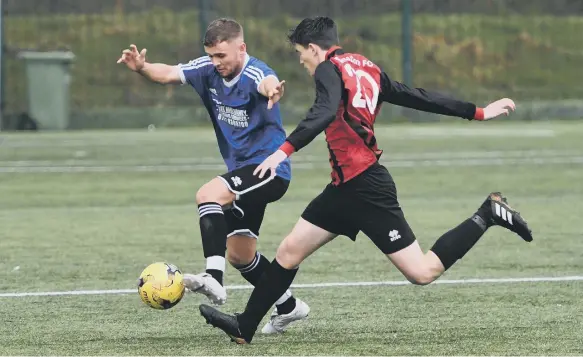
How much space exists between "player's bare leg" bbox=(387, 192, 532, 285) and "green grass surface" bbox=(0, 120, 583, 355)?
38cm

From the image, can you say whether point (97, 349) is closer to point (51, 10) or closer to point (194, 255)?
point (194, 255)

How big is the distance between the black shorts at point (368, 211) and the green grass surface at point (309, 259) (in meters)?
0.59

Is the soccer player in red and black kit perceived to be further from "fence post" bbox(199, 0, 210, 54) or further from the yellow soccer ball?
"fence post" bbox(199, 0, 210, 54)

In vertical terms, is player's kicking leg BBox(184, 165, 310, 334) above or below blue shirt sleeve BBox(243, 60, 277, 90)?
below

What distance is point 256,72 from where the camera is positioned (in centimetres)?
847

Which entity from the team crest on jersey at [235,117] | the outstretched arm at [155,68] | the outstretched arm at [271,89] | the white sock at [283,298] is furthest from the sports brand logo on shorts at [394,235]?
the outstretched arm at [155,68]

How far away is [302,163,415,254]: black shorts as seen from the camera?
7617mm

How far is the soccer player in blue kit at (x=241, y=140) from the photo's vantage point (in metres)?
8.23

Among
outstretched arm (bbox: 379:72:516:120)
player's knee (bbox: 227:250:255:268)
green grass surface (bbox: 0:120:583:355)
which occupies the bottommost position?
green grass surface (bbox: 0:120:583:355)

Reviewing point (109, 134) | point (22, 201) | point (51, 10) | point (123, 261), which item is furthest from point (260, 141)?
point (51, 10)

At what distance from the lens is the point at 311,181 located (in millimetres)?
17578

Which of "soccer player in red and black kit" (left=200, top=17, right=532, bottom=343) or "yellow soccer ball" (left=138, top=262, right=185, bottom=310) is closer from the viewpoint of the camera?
"soccer player in red and black kit" (left=200, top=17, right=532, bottom=343)

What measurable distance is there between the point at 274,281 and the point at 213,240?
429mm

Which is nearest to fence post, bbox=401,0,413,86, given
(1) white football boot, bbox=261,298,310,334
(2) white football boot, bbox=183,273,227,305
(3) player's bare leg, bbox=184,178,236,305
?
(1) white football boot, bbox=261,298,310,334
